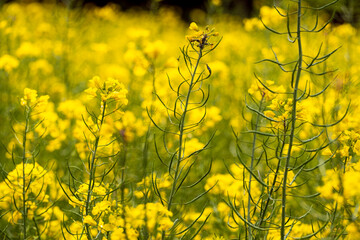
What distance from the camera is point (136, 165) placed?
300cm

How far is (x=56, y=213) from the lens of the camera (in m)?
2.23

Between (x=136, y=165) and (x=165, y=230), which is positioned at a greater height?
(x=136, y=165)

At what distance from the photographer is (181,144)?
1724 mm

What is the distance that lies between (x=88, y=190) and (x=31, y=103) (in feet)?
1.68

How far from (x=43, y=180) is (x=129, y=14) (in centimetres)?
1046

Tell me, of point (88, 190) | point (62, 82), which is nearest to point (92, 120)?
point (88, 190)

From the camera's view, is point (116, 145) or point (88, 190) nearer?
point (88, 190)

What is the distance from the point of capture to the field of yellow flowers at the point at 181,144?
1700 millimetres

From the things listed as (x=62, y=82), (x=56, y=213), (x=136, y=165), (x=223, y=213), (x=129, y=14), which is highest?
(x=129, y=14)

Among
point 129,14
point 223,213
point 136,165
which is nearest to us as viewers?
point 223,213

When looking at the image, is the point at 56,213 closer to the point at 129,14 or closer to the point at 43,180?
the point at 43,180

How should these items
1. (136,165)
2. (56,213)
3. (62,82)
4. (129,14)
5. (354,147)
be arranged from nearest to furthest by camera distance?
(354,147) → (56,213) → (136,165) → (62,82) → (129,14)

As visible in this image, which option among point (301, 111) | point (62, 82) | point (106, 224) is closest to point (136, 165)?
point (106, 224)

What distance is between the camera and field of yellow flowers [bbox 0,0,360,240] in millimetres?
1700
